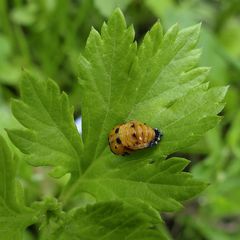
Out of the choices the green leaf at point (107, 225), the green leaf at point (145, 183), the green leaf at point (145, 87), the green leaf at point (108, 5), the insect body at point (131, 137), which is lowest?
the green leaf at point (107, 225)

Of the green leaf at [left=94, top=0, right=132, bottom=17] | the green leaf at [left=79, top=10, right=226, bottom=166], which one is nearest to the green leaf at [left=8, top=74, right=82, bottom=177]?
the green leaf at [left=79, top=10, right=226, bottom=166]

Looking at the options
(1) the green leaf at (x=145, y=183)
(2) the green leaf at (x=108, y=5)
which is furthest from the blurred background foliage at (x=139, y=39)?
(1) the green leaf at (x=145, y=183)

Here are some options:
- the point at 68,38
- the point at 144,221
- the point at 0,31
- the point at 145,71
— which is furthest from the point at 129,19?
the point at 144,221

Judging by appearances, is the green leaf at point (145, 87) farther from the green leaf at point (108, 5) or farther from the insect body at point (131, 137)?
the green leaf at point (108, 5)

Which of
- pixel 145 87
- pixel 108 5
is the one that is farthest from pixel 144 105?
pixel 108 5

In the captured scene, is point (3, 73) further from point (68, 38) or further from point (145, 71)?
point (145, 71)
